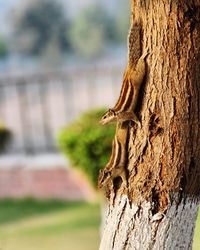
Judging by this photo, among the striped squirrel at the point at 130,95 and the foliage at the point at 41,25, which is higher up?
the striped squirrel at the point at 130,95

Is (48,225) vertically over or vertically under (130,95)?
under

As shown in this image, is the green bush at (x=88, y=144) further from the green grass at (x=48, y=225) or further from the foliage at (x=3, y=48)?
the foliage at (x=3, y=48)

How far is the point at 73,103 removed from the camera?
39.8 ft

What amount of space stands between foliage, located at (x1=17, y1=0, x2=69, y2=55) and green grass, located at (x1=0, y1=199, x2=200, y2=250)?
693 inches

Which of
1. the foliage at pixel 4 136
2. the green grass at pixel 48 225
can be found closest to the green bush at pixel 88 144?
the green grass at pixel 48 225

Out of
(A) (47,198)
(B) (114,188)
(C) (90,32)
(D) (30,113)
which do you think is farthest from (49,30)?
(B) (114,188)

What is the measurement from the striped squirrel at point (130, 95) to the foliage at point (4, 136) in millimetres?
7297

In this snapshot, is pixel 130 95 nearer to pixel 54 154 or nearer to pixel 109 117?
pixel 109 117

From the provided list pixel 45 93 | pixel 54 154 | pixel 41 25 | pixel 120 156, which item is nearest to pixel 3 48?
pixel 41 25

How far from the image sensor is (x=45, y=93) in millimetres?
11312

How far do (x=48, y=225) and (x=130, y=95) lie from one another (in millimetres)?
6053

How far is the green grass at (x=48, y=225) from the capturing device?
26.2 ft

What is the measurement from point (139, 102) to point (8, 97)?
350 inches

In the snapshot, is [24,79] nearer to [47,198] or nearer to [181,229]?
[47,198]
